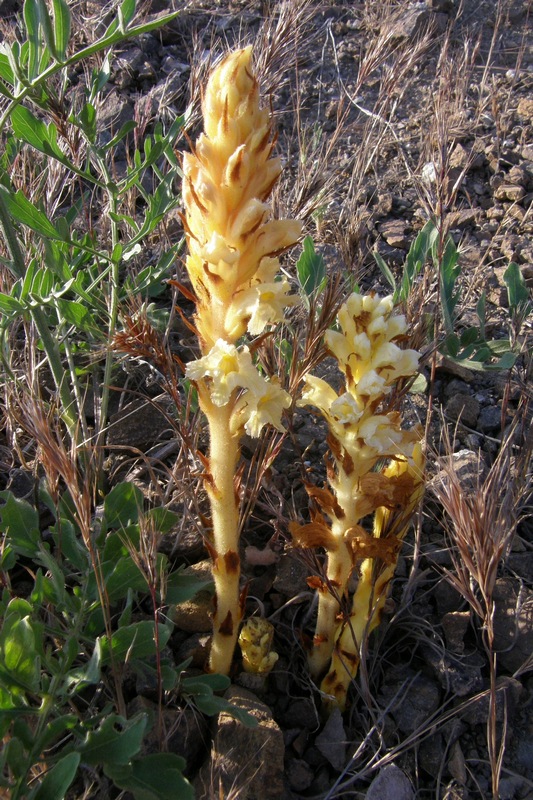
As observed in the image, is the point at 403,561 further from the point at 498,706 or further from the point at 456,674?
the point at 498,706

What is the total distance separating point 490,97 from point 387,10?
0.71 m

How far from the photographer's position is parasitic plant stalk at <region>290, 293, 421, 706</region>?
1496mm

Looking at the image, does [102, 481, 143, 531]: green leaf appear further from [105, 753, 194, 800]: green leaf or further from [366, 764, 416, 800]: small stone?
[366, 764, 416, 800]: small stone

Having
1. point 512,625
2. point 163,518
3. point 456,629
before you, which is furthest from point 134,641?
point 512,625

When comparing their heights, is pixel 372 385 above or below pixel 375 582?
above

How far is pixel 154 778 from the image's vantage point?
153 cm

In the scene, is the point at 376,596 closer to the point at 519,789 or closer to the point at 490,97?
the point at 519,789

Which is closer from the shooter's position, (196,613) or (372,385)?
(372,385)

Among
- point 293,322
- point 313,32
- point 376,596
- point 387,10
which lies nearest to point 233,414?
point 376,596

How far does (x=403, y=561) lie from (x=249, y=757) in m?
0.80

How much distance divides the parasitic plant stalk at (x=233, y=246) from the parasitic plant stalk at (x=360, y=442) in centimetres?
15

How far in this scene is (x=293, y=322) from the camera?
265cm

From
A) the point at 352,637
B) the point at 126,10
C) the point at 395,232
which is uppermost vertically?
→ the point at 126,10

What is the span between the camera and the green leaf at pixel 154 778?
1488mm
